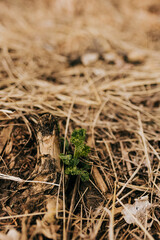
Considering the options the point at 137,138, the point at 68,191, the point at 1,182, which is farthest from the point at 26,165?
the point at 137,138

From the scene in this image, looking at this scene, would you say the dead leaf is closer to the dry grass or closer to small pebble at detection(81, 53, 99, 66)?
the dry grass

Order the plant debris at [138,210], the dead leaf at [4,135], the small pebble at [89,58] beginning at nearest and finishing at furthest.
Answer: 1. the plant debris at [138,210]
2. the dead leaf at [4,135]
3. the small pebble at [89,58]

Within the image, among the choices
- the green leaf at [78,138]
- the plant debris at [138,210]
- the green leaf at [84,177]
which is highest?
the green leaf at [78,138]

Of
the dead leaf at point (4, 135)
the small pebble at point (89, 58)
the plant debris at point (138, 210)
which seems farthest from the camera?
the small pebble at point (89, 58)

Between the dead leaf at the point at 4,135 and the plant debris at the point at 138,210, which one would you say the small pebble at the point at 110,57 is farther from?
the plant debris at the point at 138,210

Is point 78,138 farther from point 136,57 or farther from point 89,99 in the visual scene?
point 136,57

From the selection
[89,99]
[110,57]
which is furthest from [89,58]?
[89,99]

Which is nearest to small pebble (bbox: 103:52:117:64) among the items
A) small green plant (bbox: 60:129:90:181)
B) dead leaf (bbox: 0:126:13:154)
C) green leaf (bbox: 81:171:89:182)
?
small green plant (bbox: 60:129:90:181)

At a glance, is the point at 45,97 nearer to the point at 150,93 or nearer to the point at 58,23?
the point at 150,93

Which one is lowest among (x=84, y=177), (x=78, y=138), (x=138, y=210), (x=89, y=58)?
(x=138, y=210)

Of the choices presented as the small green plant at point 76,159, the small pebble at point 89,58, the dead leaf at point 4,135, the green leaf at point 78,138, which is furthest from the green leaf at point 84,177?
the small pebble at point 89,58
